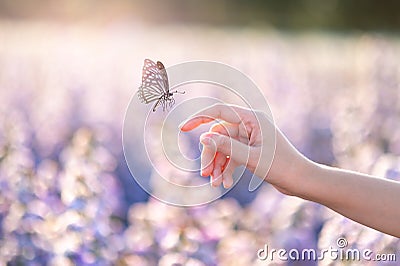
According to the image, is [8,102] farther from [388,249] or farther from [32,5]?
[32,5]

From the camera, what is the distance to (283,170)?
1.46m

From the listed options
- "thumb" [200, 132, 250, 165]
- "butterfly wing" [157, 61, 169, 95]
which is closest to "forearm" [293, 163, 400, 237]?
"thumb" [200, 132, 250, 165]

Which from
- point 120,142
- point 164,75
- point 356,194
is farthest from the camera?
point 120,142

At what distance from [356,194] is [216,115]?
31 centimetres

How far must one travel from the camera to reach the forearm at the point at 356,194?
1.49 metres

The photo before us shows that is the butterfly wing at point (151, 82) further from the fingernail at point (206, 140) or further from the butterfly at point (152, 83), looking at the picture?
the fingernail at point (206, 140)

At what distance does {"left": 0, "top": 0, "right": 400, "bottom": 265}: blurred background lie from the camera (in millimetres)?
2039

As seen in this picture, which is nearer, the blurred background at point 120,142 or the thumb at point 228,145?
the thumb at point 228,145

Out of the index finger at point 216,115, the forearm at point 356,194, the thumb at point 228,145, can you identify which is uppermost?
the index finger at point 216,115

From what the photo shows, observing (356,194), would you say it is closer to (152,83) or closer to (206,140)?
(206,140)

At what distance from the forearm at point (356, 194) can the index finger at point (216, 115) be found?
0.51ft

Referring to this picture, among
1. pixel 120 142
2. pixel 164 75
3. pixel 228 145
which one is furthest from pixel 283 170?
pixel 120 142

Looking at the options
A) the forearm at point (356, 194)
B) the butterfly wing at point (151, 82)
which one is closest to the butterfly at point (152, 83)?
the butterfly wing at point (151, 82)

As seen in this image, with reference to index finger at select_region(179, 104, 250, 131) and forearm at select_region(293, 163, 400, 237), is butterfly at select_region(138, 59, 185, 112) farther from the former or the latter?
forearm at select_region(293, 163, 400, 237)
